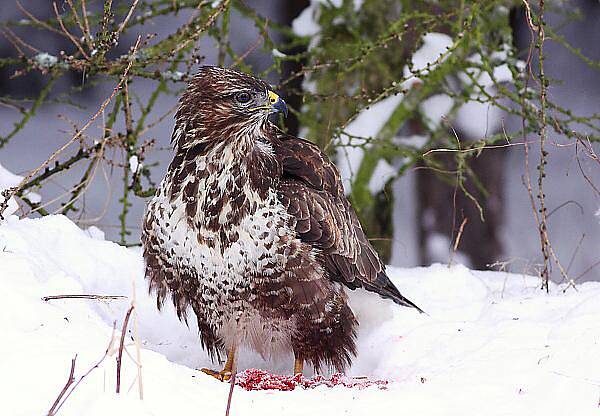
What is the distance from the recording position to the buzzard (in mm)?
4051

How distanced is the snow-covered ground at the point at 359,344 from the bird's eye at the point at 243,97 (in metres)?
1.08

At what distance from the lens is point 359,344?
4.63 meters

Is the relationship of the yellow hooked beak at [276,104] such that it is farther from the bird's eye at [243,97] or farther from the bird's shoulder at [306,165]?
the bird's shoulder at [306,165]

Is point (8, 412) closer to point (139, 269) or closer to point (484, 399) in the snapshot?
point (484, 399)

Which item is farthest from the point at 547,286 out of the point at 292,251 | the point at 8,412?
the point at 8,412

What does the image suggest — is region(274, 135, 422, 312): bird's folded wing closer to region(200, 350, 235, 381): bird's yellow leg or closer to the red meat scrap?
the red meat scrap

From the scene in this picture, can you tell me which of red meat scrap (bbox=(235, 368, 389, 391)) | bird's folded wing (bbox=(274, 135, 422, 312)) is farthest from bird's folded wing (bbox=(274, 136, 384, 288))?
red meat scrap (bbox=(235, 368, 389, 391))

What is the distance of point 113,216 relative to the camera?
11234mm

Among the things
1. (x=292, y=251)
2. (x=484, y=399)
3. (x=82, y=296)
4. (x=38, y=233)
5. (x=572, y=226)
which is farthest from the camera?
(x=572, y=226)

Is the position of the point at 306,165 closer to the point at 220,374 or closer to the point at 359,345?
the point at 359,345

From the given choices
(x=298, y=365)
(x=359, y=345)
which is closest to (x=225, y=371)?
(x=298, y=365)

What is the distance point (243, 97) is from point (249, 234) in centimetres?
64

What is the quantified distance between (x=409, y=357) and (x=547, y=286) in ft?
3.27

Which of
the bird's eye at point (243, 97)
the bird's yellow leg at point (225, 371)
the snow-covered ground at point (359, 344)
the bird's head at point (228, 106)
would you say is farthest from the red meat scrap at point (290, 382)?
the bird's eye at point (243, 97)
